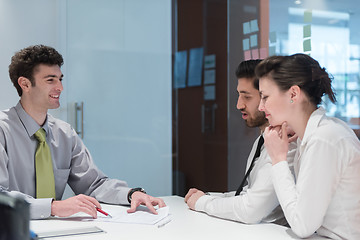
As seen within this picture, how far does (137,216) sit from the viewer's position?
1.97m

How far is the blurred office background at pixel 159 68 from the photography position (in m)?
3.71

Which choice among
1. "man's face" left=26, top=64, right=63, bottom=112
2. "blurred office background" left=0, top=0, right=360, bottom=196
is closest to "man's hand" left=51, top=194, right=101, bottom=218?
"man's face" left=26, top=64, right=63, bottom=112

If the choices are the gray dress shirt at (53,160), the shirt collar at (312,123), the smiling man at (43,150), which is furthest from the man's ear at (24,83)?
the shirt collar at (312,123)

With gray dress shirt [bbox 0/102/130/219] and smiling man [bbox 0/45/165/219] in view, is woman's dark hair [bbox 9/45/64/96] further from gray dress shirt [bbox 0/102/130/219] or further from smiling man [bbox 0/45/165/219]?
gray dress shirt [bbox 0/102/130/219]

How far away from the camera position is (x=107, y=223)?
6.07ft

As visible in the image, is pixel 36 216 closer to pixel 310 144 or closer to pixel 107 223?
pixel 107 223

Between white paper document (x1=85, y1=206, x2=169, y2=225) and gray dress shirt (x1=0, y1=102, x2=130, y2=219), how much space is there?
17 cm

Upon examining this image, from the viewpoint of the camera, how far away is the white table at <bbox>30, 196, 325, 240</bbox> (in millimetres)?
1650

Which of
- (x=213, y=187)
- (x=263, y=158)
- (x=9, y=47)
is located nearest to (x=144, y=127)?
(x=213, y=187)

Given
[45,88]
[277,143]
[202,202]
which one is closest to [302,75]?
[277,143]

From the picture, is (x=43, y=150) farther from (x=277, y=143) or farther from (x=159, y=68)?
(x=159, y=68)

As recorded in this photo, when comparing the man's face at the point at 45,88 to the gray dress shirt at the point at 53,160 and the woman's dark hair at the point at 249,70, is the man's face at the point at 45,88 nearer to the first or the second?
the gray dress shirt at the point at 53,160

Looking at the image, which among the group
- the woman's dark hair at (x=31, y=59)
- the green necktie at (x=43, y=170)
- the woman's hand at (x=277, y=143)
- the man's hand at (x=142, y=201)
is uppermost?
the woman's dark hair at (x=31, y=59)

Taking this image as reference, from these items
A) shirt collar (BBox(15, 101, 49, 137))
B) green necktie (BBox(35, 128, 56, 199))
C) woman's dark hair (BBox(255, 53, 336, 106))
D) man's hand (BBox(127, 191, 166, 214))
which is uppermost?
woman's dark hair (BBox(255, 53, 336, 106))
